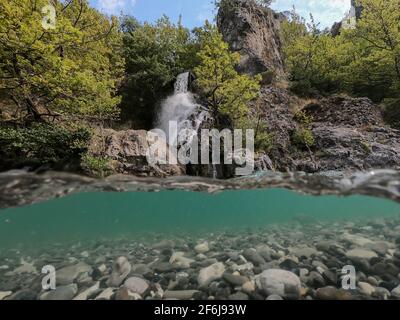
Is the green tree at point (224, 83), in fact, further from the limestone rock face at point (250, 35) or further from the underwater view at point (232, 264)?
the underwater view at point (232, 264)

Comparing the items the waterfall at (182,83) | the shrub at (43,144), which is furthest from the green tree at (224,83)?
the shrub at (43,144)

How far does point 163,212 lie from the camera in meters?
14.2

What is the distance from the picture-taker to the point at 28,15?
10.8m

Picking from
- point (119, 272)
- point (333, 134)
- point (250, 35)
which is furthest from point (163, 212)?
point (250, 35)

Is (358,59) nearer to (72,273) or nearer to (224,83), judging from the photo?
(224,83)

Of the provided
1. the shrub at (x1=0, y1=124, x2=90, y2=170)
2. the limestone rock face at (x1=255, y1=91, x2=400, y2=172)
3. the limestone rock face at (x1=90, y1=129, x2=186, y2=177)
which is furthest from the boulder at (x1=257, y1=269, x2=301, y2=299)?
the limestone rock face at (x1=255, y1=91, x2=400, y2=172)

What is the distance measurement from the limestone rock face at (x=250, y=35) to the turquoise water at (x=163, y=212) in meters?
17.8

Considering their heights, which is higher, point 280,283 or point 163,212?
point 280,283

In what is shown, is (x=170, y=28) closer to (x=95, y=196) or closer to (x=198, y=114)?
(x=198, y=114)

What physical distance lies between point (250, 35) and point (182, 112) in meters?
15.5

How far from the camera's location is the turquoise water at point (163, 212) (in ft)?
31.5

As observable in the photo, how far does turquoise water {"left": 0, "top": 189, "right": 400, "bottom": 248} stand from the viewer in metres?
9.60

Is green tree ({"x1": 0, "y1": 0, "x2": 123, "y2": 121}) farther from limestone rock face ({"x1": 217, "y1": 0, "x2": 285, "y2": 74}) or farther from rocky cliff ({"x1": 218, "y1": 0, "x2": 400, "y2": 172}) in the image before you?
limestone rock face ({"x1": 217, "y1": 0, "x2": 285, "y2": 74})

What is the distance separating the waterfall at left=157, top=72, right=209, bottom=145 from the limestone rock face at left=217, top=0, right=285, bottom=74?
8504 mm
